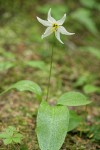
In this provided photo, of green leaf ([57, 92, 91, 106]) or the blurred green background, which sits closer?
green leaf ([57, 92, 91, 106])

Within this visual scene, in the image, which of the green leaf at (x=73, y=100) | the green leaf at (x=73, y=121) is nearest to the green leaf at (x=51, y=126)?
the green leaf at (x=73, y=100)

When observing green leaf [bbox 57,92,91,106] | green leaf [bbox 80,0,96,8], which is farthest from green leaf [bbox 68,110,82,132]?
green leaf [bbox 80,0,96,8]

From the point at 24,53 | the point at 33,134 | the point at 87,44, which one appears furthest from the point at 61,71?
the point at 33,134

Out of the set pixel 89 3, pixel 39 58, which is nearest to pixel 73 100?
pixel 39 58

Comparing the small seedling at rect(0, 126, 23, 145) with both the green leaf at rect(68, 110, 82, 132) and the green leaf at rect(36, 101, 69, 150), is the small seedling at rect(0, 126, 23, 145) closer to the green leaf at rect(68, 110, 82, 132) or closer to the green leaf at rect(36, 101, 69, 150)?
the green leaf at rect(36, 101, 69, 150)

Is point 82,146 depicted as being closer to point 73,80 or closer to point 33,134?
point 33,134

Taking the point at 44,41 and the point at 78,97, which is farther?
the point at 44,41
